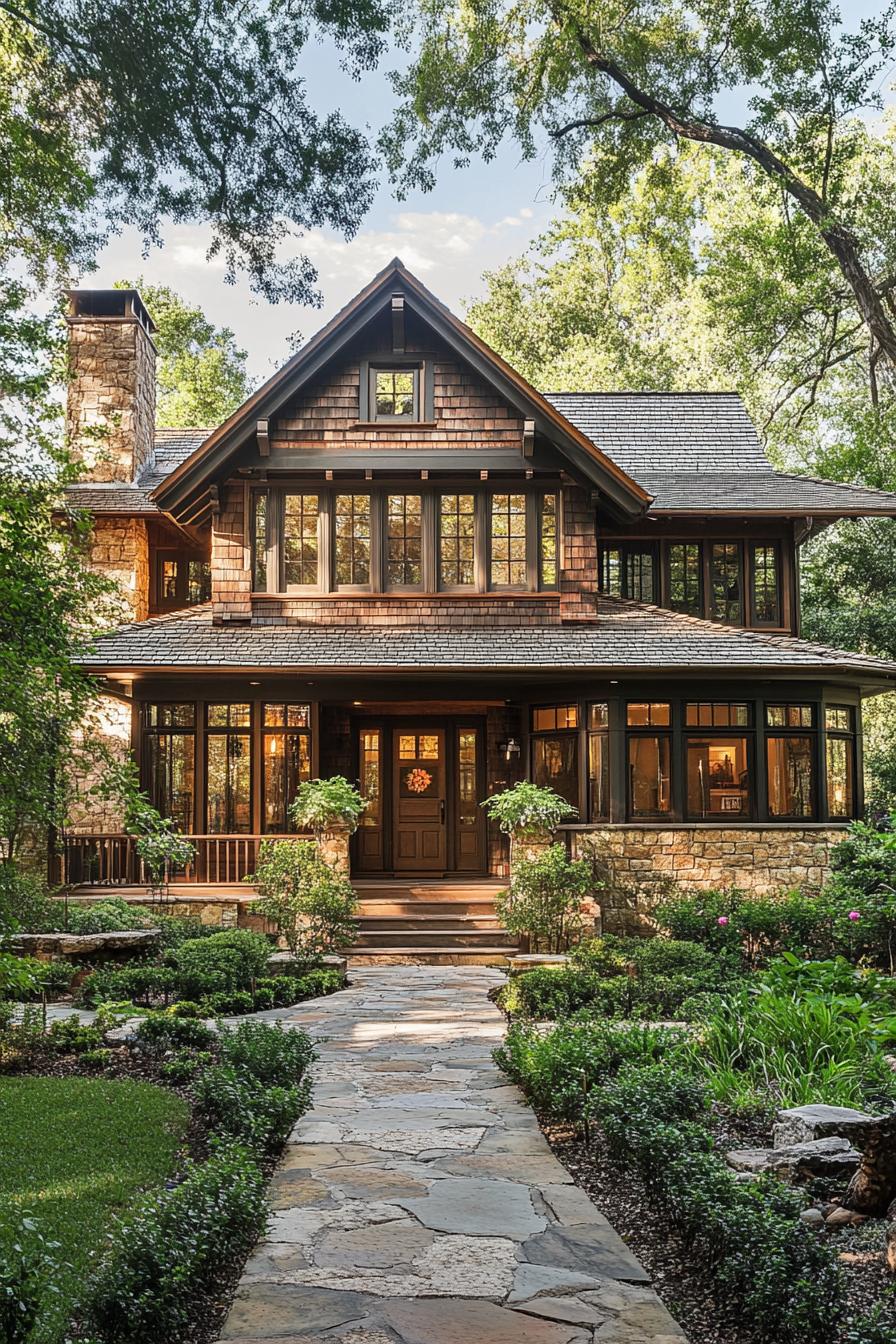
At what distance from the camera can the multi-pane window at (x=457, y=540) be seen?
1725cm

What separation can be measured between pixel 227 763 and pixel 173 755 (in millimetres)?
787

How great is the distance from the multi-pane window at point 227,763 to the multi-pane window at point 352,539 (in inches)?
97.5

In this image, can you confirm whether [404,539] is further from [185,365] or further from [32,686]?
[185,365]

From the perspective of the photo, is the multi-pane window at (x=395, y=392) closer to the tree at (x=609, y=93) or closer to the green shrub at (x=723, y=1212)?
the tree at (x=609, y=93)

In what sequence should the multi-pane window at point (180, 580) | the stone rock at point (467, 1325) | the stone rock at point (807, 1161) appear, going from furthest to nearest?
1. the multi-pane window at point (180, 580)
2. the stone rock at point (807, 1161)
3. the stone rock at point (467, 1325)

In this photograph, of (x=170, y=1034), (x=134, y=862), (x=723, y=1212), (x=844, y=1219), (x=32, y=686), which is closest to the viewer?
(x=723, y=1212)

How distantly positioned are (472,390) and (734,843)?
7.54m

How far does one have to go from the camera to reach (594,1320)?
3957mm

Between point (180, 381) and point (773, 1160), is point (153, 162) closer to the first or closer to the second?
point (773, 1160)

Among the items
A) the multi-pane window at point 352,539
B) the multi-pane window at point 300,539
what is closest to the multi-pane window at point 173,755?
the multi-pane window at point 300,539

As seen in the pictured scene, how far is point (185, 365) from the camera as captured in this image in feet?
115

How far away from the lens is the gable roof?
1647 cm

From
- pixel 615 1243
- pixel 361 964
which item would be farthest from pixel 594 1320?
pixel 361 964

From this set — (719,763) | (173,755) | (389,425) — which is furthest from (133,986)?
(389,425)
